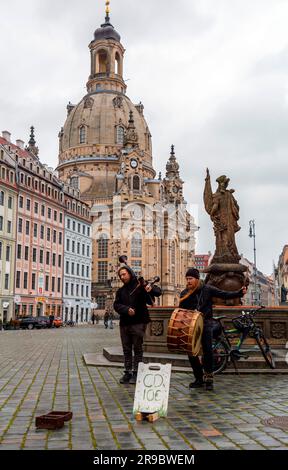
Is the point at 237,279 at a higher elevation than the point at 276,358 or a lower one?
higher

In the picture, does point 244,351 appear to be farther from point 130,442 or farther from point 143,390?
point 130,442

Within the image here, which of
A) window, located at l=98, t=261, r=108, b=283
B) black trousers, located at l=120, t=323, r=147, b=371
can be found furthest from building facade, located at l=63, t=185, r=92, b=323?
black trousers, located at l=120, t=323, r=147, b=371

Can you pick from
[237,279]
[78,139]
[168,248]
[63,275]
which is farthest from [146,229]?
[237,279]

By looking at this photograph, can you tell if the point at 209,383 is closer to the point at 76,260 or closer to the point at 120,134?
the point at 76,260

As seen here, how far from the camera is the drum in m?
8.10

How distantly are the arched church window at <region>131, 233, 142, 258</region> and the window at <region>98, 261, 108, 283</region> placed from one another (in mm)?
5279

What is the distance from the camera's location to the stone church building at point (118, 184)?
97062 millimetres

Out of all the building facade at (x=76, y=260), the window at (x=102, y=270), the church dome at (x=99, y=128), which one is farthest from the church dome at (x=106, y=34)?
the building facade at (x=76, y=260)

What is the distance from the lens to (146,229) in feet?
323

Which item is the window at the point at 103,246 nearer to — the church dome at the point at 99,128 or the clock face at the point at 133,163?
the clock face at the point at 133,163

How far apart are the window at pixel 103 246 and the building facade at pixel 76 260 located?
1860 cm

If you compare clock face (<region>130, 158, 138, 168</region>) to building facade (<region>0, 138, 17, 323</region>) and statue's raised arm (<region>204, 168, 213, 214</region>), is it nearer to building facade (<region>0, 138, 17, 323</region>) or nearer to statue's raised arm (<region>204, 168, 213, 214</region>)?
building facade (<region>0, 138, 17, 323</region>)

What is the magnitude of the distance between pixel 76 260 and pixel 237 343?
63328 mm
